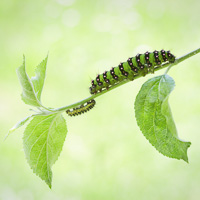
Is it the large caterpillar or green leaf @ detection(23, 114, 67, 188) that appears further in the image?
the large caterpillar

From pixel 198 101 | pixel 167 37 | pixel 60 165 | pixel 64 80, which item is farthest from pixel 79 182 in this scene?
pixel 167 37

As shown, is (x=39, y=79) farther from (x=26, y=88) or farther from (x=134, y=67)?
(x=134, y=67)

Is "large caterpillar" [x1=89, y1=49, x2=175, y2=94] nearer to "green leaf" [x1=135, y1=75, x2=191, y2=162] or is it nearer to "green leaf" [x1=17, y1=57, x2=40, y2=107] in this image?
"green leaf" [x1=135, y1=75, x2=191, y2=162]

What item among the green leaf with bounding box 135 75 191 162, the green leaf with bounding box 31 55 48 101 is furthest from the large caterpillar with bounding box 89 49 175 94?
the green leaf with bounding box 31 55 48 101

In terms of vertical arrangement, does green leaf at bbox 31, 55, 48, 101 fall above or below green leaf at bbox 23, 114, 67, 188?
above

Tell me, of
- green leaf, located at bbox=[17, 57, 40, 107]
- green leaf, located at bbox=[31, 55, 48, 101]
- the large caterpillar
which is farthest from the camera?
the large caterpillar

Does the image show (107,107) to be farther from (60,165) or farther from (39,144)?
(39,144)
